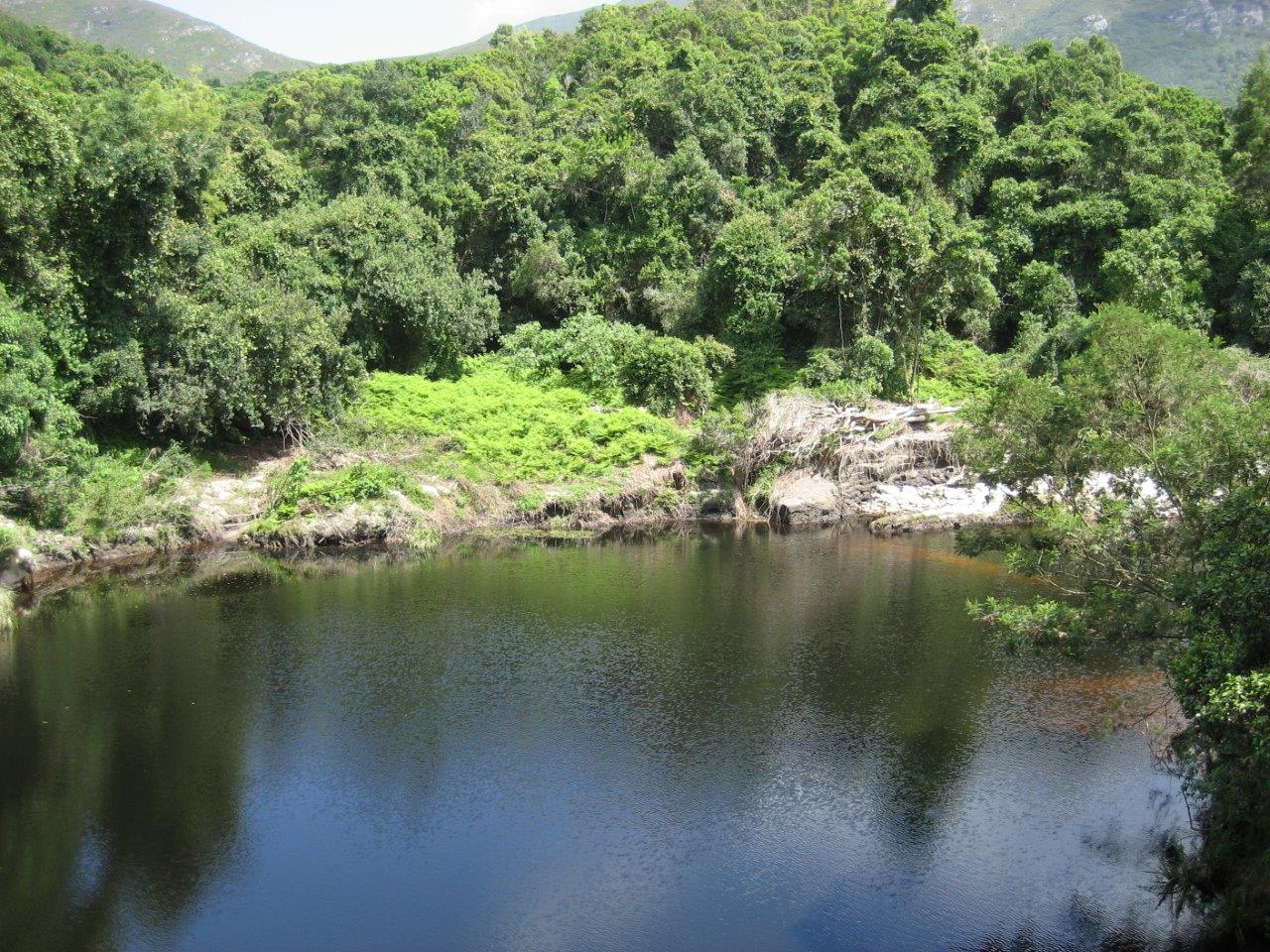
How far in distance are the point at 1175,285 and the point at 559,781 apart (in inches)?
1604

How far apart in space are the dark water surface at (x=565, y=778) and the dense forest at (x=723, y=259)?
3.28m

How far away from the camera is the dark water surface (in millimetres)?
15141

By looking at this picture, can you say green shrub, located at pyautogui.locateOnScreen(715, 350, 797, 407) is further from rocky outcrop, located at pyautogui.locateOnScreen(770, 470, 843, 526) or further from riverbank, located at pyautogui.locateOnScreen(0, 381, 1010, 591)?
rocky outcrop, located at pyautogui.locateOnScreen(770, 470, 843, 526)

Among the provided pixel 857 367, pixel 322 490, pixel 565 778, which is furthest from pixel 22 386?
pixel 857 367

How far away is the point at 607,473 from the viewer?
4003 cm

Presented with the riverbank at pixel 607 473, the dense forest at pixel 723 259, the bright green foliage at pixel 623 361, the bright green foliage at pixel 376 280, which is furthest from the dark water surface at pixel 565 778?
the bright green foliage at pixel 376 280

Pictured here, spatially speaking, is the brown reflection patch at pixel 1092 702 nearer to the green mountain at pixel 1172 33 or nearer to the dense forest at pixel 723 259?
the dense forest at pixel 723 259

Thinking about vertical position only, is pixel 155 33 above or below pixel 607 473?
above

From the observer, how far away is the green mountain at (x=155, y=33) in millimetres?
136125

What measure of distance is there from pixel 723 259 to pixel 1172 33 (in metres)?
94.9

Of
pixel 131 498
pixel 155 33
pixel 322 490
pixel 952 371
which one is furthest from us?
pixel 155 33

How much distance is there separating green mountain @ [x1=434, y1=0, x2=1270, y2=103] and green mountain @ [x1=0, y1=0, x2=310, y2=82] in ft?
169

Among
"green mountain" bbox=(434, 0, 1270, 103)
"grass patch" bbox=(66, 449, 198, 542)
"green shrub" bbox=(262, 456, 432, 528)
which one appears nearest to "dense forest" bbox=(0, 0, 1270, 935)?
"grass patch" bbox=(66, 449, 198, 542)

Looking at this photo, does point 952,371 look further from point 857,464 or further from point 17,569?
point 17,569
